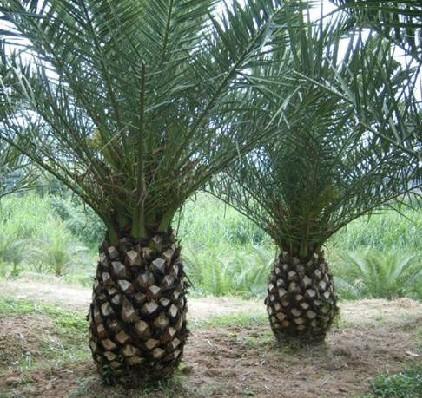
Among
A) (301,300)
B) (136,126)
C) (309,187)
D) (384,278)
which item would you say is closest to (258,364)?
(301,300)

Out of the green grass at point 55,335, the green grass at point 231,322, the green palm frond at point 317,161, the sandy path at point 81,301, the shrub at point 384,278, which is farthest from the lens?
the shrub at point 384,278

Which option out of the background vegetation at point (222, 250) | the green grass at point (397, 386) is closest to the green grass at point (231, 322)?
the background vegetation at point (222, 250)

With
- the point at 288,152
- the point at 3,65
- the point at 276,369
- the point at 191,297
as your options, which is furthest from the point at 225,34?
the point at 191,297

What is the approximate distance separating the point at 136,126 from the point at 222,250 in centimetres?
844

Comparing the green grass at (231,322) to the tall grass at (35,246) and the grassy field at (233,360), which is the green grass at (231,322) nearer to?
the grassy field at (233,360)

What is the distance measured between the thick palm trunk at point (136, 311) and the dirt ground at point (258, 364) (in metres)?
0.17

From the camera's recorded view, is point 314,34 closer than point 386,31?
No

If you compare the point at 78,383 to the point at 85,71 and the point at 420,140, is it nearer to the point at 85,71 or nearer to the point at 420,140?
the point at 85,71

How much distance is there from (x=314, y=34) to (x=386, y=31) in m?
0.33

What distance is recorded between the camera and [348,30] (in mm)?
3002

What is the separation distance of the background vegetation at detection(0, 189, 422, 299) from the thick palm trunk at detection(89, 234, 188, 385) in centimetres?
310

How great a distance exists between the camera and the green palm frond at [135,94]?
2455 mm

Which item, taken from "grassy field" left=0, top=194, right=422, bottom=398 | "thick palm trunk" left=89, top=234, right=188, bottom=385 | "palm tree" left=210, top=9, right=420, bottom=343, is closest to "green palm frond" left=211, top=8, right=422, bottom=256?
"palm tree" left=210, top=9, right=420, bottom=343

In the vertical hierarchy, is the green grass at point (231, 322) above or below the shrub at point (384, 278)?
below
